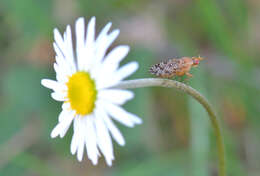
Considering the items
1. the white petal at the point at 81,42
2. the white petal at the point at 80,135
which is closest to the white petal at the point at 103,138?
the white petal at the point at 80,135

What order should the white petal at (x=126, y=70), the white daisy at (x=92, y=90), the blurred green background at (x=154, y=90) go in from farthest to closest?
the blurred green background at (x=154, y=90), the white daisy at (x=92, y=90), the white petal at (x=126, y=70)

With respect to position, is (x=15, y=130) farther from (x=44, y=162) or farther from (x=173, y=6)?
(x=173, y=6)

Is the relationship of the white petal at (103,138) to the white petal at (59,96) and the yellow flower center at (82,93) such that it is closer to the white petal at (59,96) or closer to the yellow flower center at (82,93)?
the yellow flower center at (82,93)

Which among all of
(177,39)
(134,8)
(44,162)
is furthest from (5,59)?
(177,39)

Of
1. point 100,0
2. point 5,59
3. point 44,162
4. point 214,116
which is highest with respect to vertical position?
point 100,0

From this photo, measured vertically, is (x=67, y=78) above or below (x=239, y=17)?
below

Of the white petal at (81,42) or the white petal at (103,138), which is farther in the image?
the white petal at (81,42)

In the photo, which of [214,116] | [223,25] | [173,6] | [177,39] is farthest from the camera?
[173,6]

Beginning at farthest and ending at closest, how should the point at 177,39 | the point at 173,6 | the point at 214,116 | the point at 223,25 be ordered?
1. the point at 173,6
2. the point at 177,39
3. the point at 223,25
4. the point at 214,116
